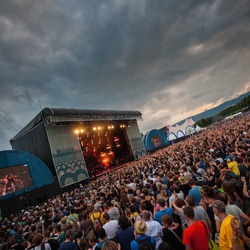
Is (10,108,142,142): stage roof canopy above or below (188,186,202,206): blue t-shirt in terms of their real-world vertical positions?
above

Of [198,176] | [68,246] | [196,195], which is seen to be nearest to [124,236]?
[68,246]

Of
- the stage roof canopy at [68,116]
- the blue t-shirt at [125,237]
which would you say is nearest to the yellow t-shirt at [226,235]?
the blue t-shirt at [125,237]

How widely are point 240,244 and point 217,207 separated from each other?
0.45 meters

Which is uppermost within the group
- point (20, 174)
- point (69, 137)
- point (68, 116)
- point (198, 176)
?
point (68, 116)

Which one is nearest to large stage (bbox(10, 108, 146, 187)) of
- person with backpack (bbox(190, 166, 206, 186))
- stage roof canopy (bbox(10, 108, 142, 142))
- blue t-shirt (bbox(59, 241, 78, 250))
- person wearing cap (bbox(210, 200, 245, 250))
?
stage roof canopy (bbox(10, 108, 142, 142))

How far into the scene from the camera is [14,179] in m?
14.9

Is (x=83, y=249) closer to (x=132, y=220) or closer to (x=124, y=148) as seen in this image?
(x=132, y=220)

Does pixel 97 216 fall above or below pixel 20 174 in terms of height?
below

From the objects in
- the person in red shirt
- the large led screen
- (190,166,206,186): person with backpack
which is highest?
the large led screen

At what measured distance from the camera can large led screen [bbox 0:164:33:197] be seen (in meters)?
14.3

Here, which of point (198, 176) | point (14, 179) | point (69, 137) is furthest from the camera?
point (69, 137)

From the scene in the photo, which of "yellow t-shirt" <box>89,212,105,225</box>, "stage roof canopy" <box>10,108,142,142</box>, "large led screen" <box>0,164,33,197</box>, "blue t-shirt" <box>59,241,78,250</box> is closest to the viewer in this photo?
"blue t-shirt" <box>59,241,78,250</box>

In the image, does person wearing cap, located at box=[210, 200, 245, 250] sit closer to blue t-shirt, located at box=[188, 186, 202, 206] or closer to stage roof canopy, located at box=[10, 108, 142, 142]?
blue t-shirt, located at box=[188, 186, 202, 206]

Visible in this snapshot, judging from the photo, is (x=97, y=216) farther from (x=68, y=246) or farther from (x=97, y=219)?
(x=68, y=246)
